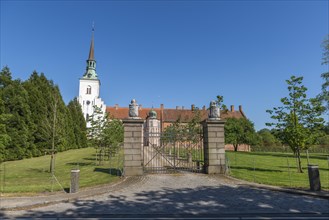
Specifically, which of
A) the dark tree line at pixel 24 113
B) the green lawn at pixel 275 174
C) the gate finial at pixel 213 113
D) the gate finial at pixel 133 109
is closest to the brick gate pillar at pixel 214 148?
the gate finial at pixel 213 113

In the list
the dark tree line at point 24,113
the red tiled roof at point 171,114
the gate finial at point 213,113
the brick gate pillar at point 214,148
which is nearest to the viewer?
the brick gate pillar at point 214,148

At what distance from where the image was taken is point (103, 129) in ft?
59.0

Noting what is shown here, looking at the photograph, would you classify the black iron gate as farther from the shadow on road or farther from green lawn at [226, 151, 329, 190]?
the shadow on road

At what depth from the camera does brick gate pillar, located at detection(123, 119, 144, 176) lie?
11391mm

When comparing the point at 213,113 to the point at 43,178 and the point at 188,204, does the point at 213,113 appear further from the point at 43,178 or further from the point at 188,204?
the point at 43,178

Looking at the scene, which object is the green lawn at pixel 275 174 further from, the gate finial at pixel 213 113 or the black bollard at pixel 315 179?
the gate finial at pixel 213 113

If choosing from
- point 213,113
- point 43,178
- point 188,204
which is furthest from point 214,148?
point 43,178

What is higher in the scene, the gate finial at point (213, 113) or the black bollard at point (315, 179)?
the gate finial at point (213, 113)

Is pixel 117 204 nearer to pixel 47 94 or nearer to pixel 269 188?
pixel 269 188

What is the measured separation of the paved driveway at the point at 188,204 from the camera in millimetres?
5836

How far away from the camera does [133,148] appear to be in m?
11.5

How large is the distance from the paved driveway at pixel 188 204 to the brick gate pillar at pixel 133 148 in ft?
7.43

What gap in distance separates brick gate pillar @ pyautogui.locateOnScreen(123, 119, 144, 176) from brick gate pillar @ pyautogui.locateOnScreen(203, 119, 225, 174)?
3.61 meters

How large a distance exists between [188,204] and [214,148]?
5.78 meters
